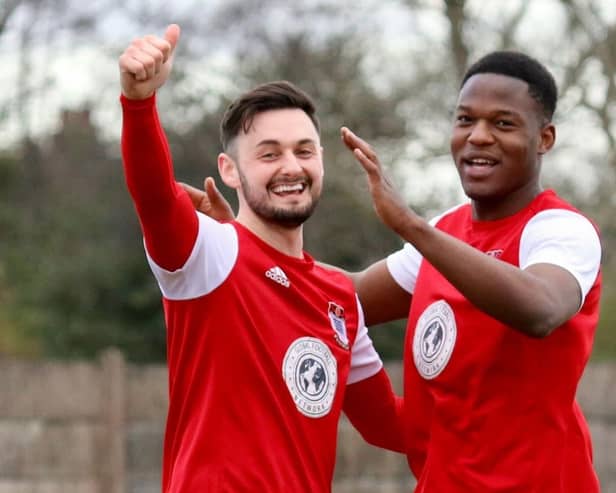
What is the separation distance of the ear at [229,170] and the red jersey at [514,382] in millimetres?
811

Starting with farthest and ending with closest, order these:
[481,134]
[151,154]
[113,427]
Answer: [113,427] < [481,134] < [151,154]

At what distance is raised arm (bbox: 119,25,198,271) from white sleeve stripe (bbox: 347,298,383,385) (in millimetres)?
1044

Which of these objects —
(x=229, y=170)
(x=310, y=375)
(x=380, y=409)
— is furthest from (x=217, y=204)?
(x=380, y=409)

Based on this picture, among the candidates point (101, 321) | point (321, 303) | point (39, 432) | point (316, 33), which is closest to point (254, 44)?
point (316, 33)

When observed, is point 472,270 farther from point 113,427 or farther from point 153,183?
point 113,427

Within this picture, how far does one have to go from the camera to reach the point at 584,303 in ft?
15.0

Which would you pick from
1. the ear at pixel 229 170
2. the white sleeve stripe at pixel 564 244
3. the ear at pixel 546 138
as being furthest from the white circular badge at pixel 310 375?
the ear at pixel 546 138

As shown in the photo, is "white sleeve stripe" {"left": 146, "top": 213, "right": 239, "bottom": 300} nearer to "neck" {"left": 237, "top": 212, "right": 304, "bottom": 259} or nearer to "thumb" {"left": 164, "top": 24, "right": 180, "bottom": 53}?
"neck" {"left": 237, "top": 212, "right": 304, "bottom": 259}

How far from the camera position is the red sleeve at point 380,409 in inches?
202

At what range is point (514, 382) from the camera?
452cm

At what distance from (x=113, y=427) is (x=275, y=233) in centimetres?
842

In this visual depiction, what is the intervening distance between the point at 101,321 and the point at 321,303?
17.9 metres

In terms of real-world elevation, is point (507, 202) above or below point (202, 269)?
above

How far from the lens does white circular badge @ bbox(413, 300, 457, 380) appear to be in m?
4.68
